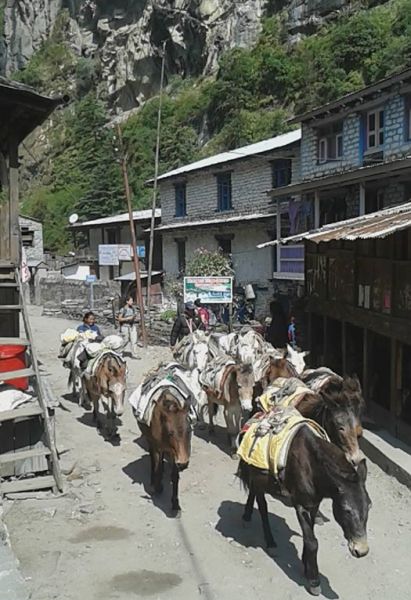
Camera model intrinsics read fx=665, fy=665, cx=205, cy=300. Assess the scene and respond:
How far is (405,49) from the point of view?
129ft

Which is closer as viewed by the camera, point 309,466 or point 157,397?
point 309,466

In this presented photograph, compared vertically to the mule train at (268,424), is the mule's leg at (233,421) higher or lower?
lower

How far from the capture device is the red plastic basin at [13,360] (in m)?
10.1

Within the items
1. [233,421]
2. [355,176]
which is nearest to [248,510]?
[233,421]

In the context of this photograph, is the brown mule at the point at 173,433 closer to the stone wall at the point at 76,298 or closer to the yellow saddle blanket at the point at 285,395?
the yellow saddle blanket at the point at 285,395

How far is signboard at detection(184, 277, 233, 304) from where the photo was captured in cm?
2309

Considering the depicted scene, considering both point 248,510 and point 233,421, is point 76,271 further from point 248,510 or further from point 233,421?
point 248,510

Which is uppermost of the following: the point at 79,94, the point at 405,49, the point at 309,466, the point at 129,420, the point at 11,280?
the point at 79,94

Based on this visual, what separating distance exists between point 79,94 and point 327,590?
82042 mm

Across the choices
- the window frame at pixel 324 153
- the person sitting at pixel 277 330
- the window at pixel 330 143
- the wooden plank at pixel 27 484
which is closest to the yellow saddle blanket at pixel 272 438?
the wooden plank at pixel 27 484

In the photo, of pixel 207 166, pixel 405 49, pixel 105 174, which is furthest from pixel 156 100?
pixel 207 166

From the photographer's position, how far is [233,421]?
36.1 ft

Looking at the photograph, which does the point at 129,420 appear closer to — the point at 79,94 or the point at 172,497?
the point at 172,497

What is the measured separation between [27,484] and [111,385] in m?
2.98
